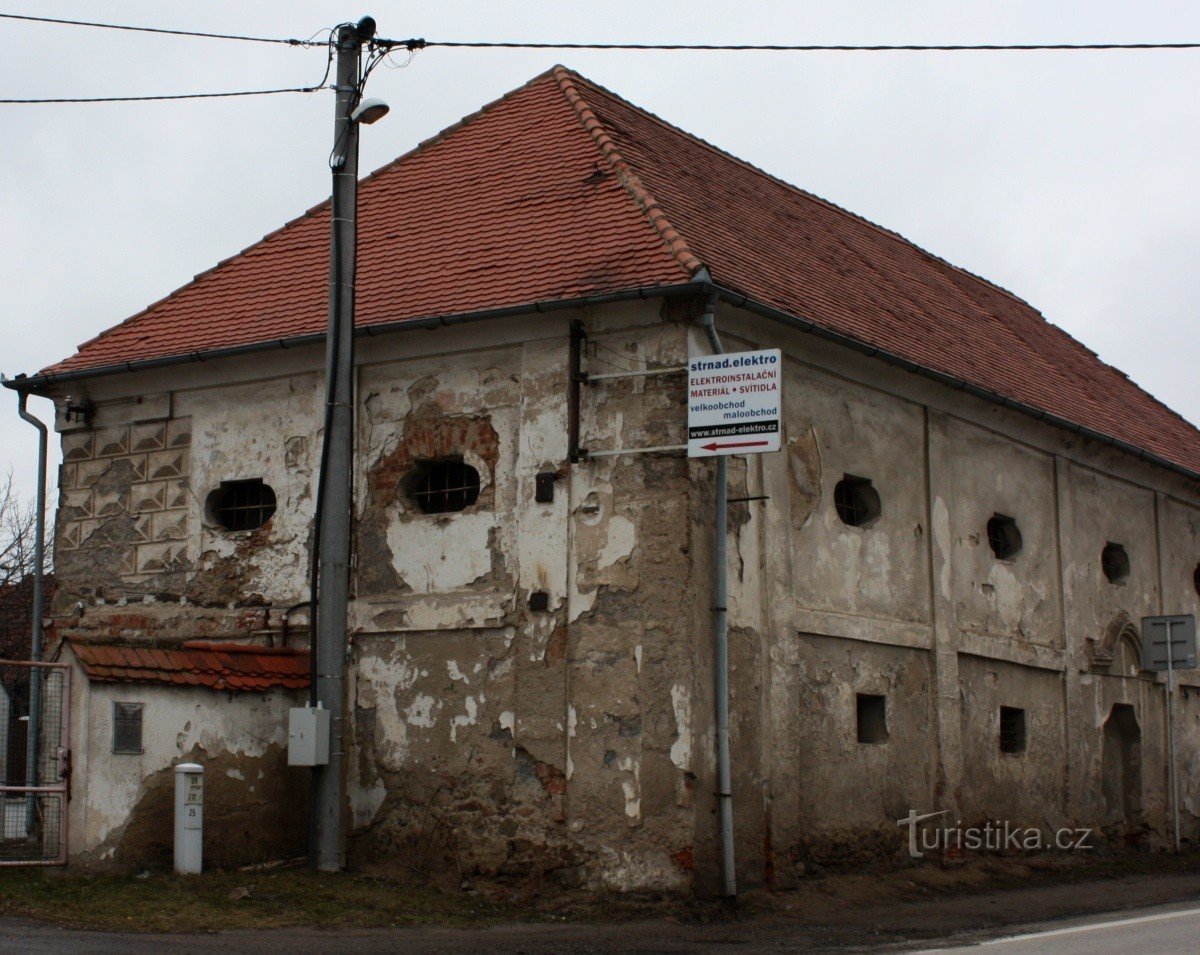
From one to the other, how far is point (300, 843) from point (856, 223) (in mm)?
12129

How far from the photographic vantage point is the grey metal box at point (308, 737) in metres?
13.3

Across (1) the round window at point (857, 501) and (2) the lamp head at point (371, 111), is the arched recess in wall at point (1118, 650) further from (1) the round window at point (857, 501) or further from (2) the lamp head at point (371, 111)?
(2) the lamp head at point (371, 111)

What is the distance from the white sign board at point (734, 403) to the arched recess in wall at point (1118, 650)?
26.6ft

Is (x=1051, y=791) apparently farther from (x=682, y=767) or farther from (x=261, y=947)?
(x=261, y=947)

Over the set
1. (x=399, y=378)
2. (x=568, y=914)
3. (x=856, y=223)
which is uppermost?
(x=856, y=223)

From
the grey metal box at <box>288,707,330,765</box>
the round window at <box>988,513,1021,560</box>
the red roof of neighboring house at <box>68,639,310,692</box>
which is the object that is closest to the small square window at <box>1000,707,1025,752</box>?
the round window at <box>988,513,1021,560</box>

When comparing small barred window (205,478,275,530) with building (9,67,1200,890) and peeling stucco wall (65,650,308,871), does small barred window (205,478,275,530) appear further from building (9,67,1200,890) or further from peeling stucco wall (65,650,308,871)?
peeling stucco wall (65,650,308,871)

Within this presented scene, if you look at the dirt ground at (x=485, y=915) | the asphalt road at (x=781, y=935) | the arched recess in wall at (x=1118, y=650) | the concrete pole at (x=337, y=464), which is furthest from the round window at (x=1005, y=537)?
the concrete pole at (x=337, y=464)

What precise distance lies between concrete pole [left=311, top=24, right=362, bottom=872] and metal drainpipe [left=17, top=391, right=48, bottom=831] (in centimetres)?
243

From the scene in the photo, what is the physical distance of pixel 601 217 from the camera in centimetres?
1525

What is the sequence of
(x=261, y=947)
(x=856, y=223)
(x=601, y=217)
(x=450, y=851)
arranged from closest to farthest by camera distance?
(x=261, y=947) < (x=450, y=851) < (x=601, y=217) < (x=856, y=223)

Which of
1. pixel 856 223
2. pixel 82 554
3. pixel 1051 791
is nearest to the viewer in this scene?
pixel 82 554

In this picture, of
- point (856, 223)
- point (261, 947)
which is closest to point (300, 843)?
point (261, 947)

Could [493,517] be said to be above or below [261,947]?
above
